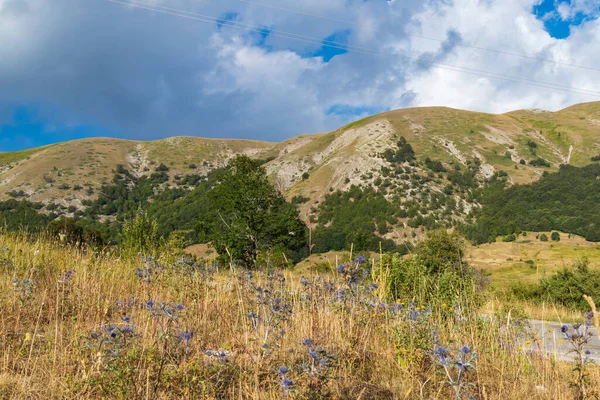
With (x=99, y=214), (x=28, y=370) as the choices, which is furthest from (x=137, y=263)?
(x=99, y=214)

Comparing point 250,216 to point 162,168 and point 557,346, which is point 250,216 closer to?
point 557,346

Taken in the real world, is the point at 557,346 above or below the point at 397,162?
below

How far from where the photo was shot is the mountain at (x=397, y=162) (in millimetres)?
80000

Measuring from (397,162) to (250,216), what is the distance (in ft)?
213

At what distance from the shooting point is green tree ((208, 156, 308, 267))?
95.3 ft

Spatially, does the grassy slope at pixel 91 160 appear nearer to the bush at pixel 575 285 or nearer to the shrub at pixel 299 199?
the shrub at pixel 299 199

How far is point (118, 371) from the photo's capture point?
7.90ft

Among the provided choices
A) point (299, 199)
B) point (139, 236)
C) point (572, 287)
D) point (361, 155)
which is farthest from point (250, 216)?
point (361, 155)

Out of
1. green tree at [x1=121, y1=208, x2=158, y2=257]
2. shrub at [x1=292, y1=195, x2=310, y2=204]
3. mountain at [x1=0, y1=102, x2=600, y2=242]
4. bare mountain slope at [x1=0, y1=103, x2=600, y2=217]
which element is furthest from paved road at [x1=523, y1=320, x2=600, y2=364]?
shrub at [x1=292, y1=195, x2=310, y2=204]

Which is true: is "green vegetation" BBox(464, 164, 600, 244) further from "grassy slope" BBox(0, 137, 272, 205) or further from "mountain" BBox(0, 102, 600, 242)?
"grassy slope" BBox(0, 137, 272, 205)

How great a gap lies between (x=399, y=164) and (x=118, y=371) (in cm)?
8914

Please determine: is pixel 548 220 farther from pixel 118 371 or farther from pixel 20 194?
pixel 20 194

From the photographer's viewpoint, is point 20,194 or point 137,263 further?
point 20,194

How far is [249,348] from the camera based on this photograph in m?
3.12
